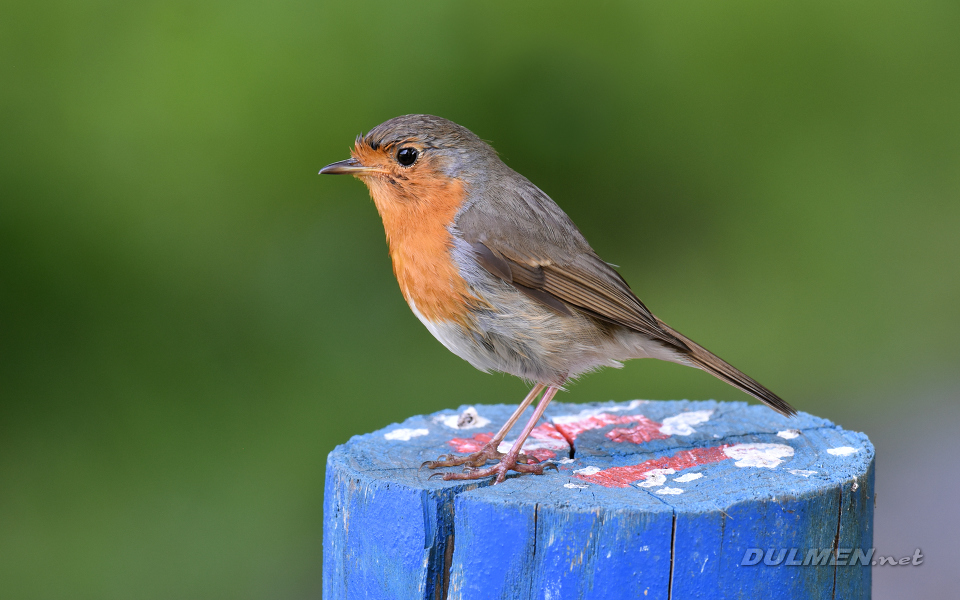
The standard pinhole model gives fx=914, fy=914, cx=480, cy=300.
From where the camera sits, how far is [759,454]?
2.97m

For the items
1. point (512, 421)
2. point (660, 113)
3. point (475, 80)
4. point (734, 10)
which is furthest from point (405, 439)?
point (734, 10)

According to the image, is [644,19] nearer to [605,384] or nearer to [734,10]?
[734,10]

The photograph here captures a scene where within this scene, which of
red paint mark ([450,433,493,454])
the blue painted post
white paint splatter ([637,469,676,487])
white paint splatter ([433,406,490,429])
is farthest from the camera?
white paint splatter ([433,406,490,429])

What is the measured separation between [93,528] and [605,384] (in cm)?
290

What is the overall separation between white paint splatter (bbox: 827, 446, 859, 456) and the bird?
0.27 metres

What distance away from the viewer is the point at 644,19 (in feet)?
17.1

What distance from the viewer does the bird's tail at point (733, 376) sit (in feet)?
10.4

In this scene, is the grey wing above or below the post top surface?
above

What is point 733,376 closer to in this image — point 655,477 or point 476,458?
point 655,477

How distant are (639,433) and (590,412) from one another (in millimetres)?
399

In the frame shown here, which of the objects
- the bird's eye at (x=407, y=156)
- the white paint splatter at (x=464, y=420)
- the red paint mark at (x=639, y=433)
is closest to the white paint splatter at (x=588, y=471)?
the red paint mark at (x=639, y=433)

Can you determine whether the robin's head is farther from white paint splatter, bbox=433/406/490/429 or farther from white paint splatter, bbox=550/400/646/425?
white paint splatter, bbox=550/400/646/425

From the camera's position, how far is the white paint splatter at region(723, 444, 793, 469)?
2.85 metres

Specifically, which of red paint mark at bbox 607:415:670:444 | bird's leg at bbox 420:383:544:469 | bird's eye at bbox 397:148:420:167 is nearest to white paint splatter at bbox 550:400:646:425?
red paint mark at bbox 607:415:670:444
